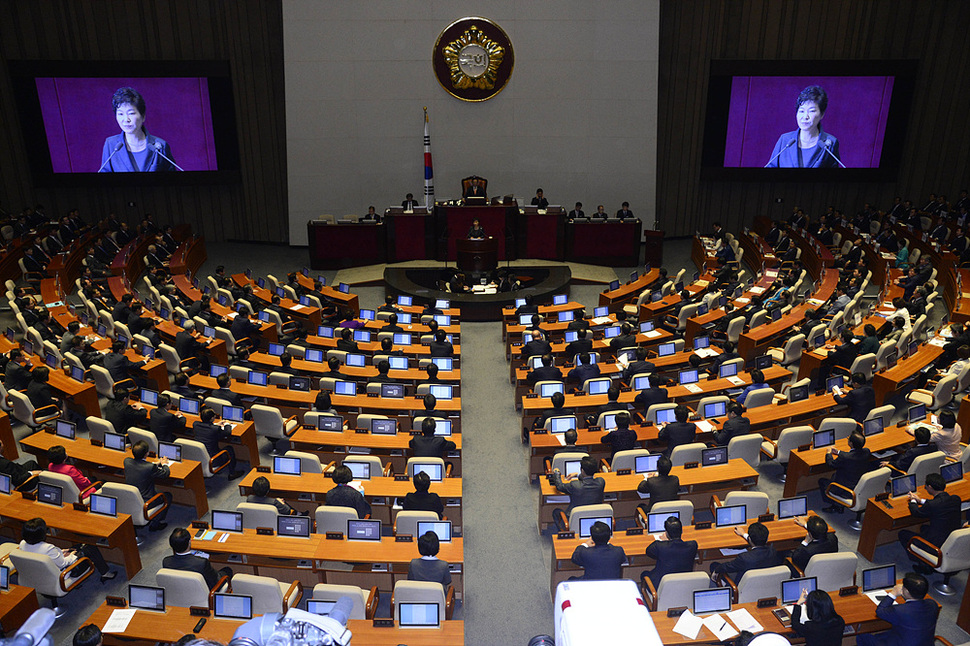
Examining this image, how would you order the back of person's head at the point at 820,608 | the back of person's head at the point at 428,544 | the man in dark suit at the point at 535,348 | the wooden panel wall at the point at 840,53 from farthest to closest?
the wooden panel wall at the point at 840,53
the man in dark suit at the point at 535,348
the back of person's head at the point at 428,544
the back of person's head at the point at 820,608

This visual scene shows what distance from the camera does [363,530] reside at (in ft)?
24.4

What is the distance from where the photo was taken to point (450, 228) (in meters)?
19.7

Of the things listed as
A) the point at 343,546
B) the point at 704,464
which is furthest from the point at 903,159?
the point at 343,546

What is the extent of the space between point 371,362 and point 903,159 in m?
18.6

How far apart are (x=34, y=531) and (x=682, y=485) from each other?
22.7 ft

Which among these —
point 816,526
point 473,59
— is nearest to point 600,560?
point 816,526

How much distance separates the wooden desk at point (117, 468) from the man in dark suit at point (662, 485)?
17.9ft

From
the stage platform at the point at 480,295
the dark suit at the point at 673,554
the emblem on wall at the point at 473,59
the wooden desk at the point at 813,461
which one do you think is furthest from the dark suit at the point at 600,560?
the emblem on wall at the point at 473,59

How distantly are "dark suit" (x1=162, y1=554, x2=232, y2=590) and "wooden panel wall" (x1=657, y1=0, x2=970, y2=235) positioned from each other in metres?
19.0

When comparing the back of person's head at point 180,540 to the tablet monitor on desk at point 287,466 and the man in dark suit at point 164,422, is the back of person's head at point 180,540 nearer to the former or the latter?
the tablet monitor on desk at point 287,466

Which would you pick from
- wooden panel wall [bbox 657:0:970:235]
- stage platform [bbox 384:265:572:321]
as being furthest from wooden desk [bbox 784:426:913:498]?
wooden panel wall [bbox 657:0:970:235]

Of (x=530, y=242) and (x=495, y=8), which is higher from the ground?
(x=495, y=8)

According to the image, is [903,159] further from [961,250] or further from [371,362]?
[371,362]

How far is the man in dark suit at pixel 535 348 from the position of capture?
41.6 feet
